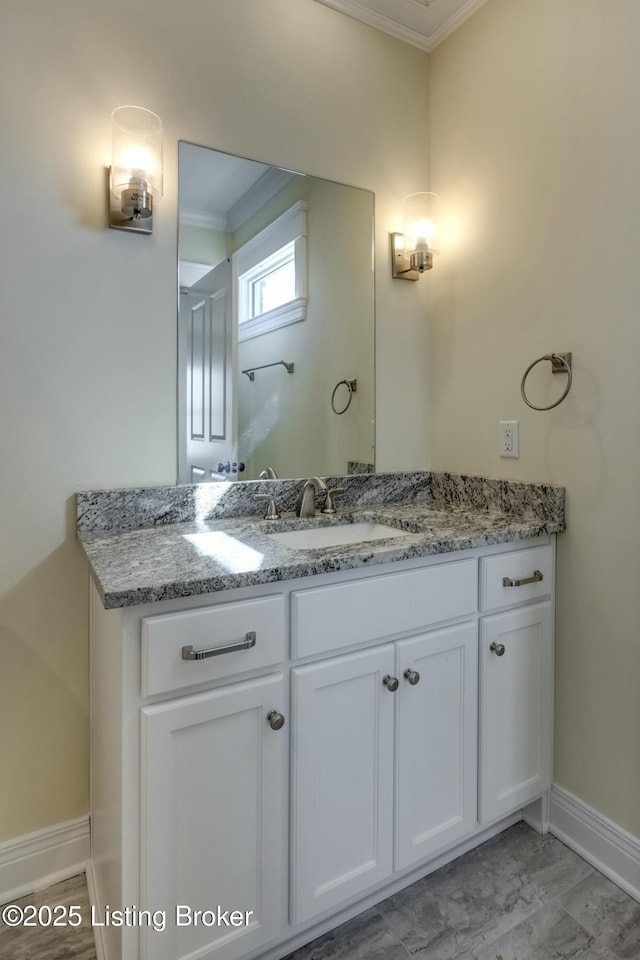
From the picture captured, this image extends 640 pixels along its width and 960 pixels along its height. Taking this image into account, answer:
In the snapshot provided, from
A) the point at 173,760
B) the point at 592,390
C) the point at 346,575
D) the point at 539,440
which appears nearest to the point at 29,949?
the point at 173,760

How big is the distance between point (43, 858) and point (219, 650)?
95 centimetres

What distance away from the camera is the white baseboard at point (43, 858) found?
1372mm

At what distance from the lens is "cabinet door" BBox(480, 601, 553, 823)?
1.44m

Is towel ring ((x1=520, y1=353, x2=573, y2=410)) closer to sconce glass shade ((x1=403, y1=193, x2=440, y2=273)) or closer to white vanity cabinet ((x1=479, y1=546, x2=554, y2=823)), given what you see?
white vanity cabinet ((x1=479, y1=546, x2=554, y2=823))

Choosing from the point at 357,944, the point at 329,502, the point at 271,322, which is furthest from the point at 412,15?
the point at 357,944

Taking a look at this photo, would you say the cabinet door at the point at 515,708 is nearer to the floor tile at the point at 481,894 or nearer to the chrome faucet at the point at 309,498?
the floor tile at the point at 481,894

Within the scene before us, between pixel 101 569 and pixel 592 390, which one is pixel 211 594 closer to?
pixel 101 569

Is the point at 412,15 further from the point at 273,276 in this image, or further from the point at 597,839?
the point at 597,839

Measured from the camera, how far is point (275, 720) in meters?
1.08

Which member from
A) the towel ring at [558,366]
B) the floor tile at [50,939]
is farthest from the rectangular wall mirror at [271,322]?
the floor tile at [50,939]

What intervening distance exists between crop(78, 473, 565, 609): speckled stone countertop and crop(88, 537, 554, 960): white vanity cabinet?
0.05 m

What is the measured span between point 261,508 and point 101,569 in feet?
2.23

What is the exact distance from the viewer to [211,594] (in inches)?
40.0

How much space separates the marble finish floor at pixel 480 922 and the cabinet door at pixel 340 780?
0.14 metres
